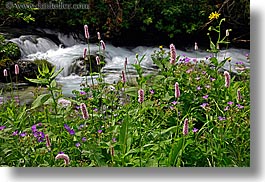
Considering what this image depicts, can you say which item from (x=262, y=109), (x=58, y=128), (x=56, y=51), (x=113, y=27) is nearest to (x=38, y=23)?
(x=56, y=51)

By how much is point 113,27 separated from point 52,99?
33 cm

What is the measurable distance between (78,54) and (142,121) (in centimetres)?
33

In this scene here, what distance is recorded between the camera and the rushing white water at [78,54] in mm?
1811

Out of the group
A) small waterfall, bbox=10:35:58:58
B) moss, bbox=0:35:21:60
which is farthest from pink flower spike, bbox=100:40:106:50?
moss, bbox=0:35:21:60

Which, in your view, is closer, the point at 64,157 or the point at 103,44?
the point at 64,157

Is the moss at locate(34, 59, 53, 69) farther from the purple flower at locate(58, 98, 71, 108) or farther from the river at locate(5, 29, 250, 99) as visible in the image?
the purple flower at locate(58, 98, 71, 108)

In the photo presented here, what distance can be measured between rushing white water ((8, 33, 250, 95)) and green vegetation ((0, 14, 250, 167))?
22 mm

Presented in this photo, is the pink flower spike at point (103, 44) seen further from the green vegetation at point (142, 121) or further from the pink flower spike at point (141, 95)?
the pink flower spike at point (141, 95)

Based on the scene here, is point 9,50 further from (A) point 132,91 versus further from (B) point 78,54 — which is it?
(A) point 132,91

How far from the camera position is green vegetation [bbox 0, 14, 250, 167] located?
1767 mm

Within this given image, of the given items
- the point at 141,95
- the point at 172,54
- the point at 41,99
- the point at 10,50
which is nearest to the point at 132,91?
the point at 141,95

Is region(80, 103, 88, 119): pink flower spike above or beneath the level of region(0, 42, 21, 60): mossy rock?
beneath

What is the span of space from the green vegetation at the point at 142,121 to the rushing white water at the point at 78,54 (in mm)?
22

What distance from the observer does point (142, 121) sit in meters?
1.84
